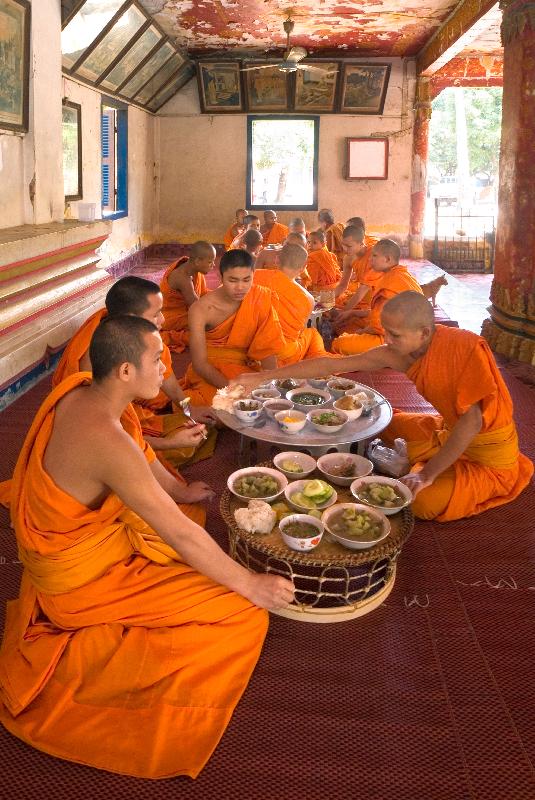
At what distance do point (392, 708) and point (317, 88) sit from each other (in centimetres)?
1491

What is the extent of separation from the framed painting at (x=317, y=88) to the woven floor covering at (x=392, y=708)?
44.3 ft

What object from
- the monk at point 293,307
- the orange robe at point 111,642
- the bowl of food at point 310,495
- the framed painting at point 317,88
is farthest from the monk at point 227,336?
the framed painting at point 317,88

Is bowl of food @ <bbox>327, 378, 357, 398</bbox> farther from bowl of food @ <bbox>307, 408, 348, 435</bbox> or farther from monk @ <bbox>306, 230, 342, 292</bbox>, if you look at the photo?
monk @ <bbox>306, 230, 342, 292</bbox>

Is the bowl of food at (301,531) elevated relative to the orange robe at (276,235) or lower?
lower

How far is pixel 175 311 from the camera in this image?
24.5ft

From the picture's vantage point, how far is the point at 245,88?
15219 mm

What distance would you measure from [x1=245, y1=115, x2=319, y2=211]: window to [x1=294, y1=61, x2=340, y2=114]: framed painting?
0.35m

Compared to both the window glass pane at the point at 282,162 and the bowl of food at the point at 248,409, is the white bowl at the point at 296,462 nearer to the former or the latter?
the bowl of food at the point at 248,409

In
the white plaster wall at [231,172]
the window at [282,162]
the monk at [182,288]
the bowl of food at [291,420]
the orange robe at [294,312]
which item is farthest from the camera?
the window at [282,162]

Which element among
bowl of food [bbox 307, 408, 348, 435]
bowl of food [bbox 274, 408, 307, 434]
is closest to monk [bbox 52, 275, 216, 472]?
bowl of food [bbox 274, 408, 307, 434]

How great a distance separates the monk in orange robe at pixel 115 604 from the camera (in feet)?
7.38

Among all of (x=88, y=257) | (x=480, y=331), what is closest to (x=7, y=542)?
(x=88, y=257)

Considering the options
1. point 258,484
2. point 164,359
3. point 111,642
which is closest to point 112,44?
point 164,359

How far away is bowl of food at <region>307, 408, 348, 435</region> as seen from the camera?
3744mm
